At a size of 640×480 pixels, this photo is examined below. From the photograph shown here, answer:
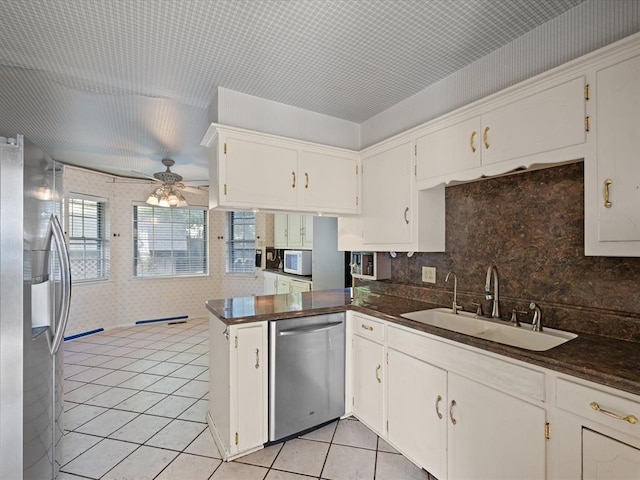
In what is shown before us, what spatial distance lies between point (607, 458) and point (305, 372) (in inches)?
61.7

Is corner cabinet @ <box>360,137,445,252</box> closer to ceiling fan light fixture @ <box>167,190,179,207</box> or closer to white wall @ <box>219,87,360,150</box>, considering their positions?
white wall @ <box>219,87,360,150</box>

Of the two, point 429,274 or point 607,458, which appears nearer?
point 607,458

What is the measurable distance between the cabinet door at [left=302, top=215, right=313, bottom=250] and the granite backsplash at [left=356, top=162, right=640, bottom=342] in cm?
222

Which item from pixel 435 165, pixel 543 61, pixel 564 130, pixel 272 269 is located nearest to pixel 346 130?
pixel 435 165

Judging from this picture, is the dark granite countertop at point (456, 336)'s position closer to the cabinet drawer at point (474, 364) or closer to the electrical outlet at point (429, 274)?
the cabinet drawer at point (474, 364)

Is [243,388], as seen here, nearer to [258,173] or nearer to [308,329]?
[308,329]

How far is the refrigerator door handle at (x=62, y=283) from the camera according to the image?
1.63 m

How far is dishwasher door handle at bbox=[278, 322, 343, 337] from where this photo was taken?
2115mm

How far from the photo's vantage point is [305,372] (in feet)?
7.21

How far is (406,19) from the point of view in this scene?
163 centimetres

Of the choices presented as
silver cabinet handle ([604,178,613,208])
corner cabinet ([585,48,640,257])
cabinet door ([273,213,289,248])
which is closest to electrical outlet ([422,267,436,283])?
corner cabinet ([585,48,640,257])

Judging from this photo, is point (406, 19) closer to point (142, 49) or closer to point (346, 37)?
point (346, 37)

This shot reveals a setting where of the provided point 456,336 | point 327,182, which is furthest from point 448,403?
point 327,182

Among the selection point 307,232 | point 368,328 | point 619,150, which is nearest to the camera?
point 619,150
